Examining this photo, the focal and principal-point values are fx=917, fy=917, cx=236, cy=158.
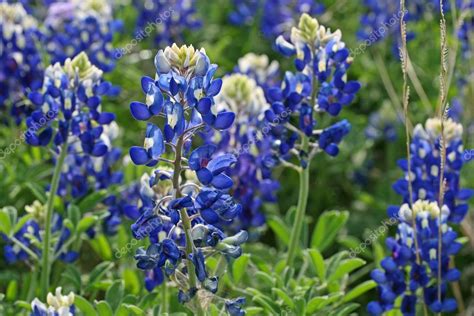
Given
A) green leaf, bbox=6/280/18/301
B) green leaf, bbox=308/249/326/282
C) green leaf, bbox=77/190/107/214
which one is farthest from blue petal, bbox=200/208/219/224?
green leaf, bbox=6/280/18/301

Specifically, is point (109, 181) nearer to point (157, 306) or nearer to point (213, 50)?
point (157, 306)

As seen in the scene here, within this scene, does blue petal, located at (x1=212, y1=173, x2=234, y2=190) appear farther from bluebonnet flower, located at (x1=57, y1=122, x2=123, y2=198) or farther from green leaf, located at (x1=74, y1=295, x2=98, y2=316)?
bluebonnet flower, located at (x1=57, y1=122, x2=123, y2=198)

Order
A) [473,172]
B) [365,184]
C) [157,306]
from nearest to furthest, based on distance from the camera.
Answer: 1. [157,306]
2. [473,172]
3. [365,184]

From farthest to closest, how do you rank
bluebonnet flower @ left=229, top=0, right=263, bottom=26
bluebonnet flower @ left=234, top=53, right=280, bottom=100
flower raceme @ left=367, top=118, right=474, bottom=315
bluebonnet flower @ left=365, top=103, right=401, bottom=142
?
bluebonnet flower @ left=229, top=0, right=263, bottom=26 → bluebonnet flower @ left=365, top=103, right=401, bottom=142 → bluebonnet flower @ left=234, top=53, right=280, bottom=100 → flower raceme @ left=367, top=118, right=474, bottom=315

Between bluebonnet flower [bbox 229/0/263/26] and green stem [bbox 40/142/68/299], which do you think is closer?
green stem [bbox 40/142/68/299]

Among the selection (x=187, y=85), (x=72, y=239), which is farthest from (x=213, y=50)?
(x=187, y=85)

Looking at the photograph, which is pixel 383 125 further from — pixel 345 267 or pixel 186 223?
pixel 186 223
